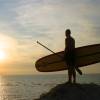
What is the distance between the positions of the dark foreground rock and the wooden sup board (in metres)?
1.80

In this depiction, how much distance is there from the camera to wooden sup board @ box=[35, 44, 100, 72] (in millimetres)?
18812

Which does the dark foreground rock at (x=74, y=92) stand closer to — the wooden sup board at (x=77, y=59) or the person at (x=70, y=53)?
the person at (x=70, y=53)

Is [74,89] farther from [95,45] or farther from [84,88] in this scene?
[95,45]

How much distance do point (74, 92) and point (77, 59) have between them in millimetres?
2616

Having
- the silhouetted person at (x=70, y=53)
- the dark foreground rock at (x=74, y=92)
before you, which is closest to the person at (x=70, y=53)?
the silhouetted person at (x=70, y=53)

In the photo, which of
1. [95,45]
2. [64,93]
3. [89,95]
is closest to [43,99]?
[64,93]

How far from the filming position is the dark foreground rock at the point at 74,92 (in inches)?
628

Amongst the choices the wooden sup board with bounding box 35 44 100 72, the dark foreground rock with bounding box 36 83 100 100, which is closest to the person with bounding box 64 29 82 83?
the dark foreground rock with bounding box 36 83 100 100

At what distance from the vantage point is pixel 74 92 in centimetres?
1619

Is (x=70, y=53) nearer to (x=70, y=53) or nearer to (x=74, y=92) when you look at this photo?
(x=70, y=53)

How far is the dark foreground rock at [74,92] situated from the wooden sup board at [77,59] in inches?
70.9

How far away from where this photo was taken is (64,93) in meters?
16.3

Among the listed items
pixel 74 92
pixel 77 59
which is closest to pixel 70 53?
pixel 77 59

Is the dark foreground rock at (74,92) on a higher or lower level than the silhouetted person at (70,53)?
lower
